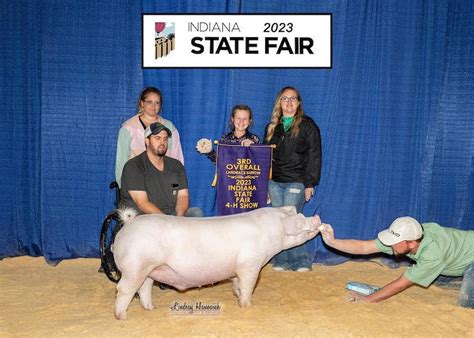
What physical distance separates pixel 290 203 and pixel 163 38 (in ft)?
7.86

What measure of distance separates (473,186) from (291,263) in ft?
7.59

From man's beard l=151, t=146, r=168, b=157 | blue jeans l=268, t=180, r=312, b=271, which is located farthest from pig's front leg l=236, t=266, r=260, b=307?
blue jeans l=268, t=180, r=312, b=271

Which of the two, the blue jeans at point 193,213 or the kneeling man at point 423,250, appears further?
the blue jeans at point 193,213

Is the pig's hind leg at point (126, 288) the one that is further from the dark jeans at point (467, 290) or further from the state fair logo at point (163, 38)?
the state fair logo at point (163, 38)

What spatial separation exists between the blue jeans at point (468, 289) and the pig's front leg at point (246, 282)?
68.5 inches

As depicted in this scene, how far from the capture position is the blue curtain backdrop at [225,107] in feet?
19.4

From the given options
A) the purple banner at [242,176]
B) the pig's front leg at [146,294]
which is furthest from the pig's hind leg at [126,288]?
the purple banner at [242,176]

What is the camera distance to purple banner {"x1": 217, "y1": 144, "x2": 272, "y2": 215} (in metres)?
5.42

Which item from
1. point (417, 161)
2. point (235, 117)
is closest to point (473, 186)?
point (417, 161)

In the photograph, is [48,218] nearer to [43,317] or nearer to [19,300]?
[19,300]

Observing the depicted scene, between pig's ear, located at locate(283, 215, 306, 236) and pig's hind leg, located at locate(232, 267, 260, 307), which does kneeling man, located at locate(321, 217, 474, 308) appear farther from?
pig's hind leg, located at locate(232, 267, 260, 307)

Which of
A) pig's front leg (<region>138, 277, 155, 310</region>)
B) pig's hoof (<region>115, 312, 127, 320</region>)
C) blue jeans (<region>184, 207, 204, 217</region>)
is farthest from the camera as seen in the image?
blue jeans (<region>184, 207, 204, 217</region>)

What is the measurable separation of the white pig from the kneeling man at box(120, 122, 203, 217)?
13.9 inches

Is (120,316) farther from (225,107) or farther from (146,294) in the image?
(225,107)
